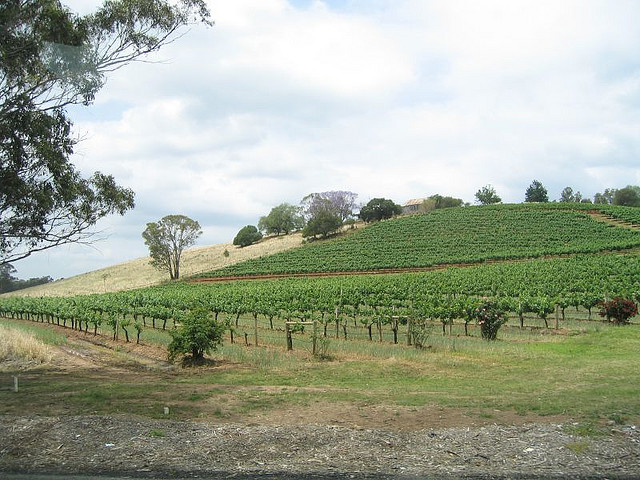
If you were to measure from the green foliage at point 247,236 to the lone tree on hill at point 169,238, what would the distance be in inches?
923

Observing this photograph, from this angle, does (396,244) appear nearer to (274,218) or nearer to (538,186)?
(274,218)

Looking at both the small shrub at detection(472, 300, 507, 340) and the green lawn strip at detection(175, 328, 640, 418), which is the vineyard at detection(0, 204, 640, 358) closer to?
the small shrub at detection(472, 300, 507, 340)

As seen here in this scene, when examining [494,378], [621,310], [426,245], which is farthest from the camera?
[426,245]

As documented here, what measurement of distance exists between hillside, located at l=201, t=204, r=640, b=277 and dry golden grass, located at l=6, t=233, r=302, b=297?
29.2ft

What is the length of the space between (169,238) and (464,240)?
41341 millimetres

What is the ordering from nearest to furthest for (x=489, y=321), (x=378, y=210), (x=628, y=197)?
(x=489, y=321), (x=378, y=210), (x=628, y=197)

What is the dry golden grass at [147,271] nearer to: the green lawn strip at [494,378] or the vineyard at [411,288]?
the vineyard at [411,288]

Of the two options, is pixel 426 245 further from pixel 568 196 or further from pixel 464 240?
pixel 568 196

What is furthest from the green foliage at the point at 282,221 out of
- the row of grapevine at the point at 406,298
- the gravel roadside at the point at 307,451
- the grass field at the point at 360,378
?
the gravel roadside at the point at 307,451

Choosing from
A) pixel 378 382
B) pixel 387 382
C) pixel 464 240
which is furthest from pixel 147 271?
pixel 387 382

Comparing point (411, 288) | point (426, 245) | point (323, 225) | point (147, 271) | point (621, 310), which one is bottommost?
point (621, 310)

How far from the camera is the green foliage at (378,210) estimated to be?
335 ft

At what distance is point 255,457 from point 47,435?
326cm

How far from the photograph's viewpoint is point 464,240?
7356 centimetres
